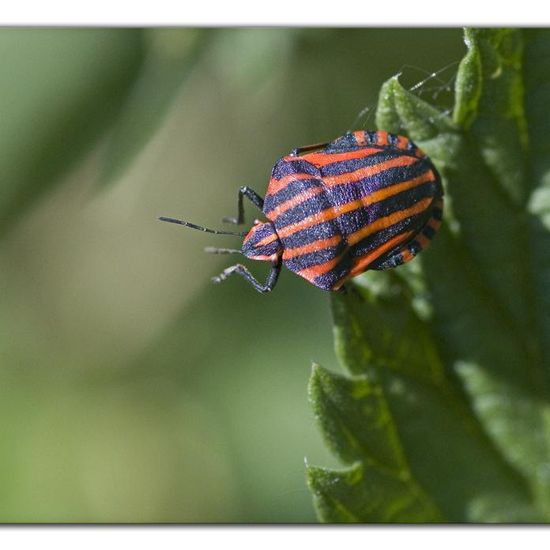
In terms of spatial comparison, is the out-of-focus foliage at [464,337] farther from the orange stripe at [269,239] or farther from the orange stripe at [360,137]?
the orange stripe at [269,239]

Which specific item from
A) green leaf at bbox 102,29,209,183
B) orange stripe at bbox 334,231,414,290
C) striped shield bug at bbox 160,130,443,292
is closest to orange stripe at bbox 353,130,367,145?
striped shield bug at bbox 160,130,443,292

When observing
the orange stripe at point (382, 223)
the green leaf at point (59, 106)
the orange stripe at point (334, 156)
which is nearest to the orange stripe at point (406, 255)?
the orange stripe at point (382, 223)

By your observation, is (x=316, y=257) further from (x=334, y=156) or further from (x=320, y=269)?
(x=334, y=156)

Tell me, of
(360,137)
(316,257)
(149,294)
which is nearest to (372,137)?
(360,137)

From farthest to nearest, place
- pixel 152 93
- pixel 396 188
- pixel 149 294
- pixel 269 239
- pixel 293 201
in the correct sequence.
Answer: pixel 149 294, pixel 152 93, pixel 269 239, pixel 293 201, pixel 396 188
